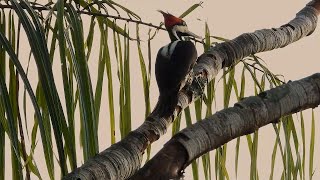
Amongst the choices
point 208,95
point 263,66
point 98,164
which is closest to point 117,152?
point 98,164

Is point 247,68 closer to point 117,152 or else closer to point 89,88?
point 117,152

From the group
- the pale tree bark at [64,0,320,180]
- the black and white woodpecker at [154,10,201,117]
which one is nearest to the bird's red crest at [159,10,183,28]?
the black and white woodpecker at [154,10,201,117]

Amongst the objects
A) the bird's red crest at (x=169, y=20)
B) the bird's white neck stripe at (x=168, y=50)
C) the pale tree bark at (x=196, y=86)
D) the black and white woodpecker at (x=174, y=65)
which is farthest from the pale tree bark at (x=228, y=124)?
the bird's red crest at (x=169, y=20)

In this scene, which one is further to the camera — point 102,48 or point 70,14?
point 102,48

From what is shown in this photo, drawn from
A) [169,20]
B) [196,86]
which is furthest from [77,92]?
[169,20]

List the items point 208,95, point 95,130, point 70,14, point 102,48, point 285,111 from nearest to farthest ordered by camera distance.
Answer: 1. point 95,130
2. point 70,14
3. point 285,111
4. point 102,48
5. point 208,95

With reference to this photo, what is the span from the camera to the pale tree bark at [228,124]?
103 centimetres

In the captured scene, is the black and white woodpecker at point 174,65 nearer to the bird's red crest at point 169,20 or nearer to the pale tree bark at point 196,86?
the pale tree bark at point 196,86

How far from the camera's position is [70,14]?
1.06 metres

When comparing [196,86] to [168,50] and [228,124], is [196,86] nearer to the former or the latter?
[228,124]

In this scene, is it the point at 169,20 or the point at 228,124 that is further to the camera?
the point at 169,20

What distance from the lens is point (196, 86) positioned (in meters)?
1.63

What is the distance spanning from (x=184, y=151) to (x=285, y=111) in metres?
0.22

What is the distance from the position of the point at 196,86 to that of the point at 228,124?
0.52 meters
